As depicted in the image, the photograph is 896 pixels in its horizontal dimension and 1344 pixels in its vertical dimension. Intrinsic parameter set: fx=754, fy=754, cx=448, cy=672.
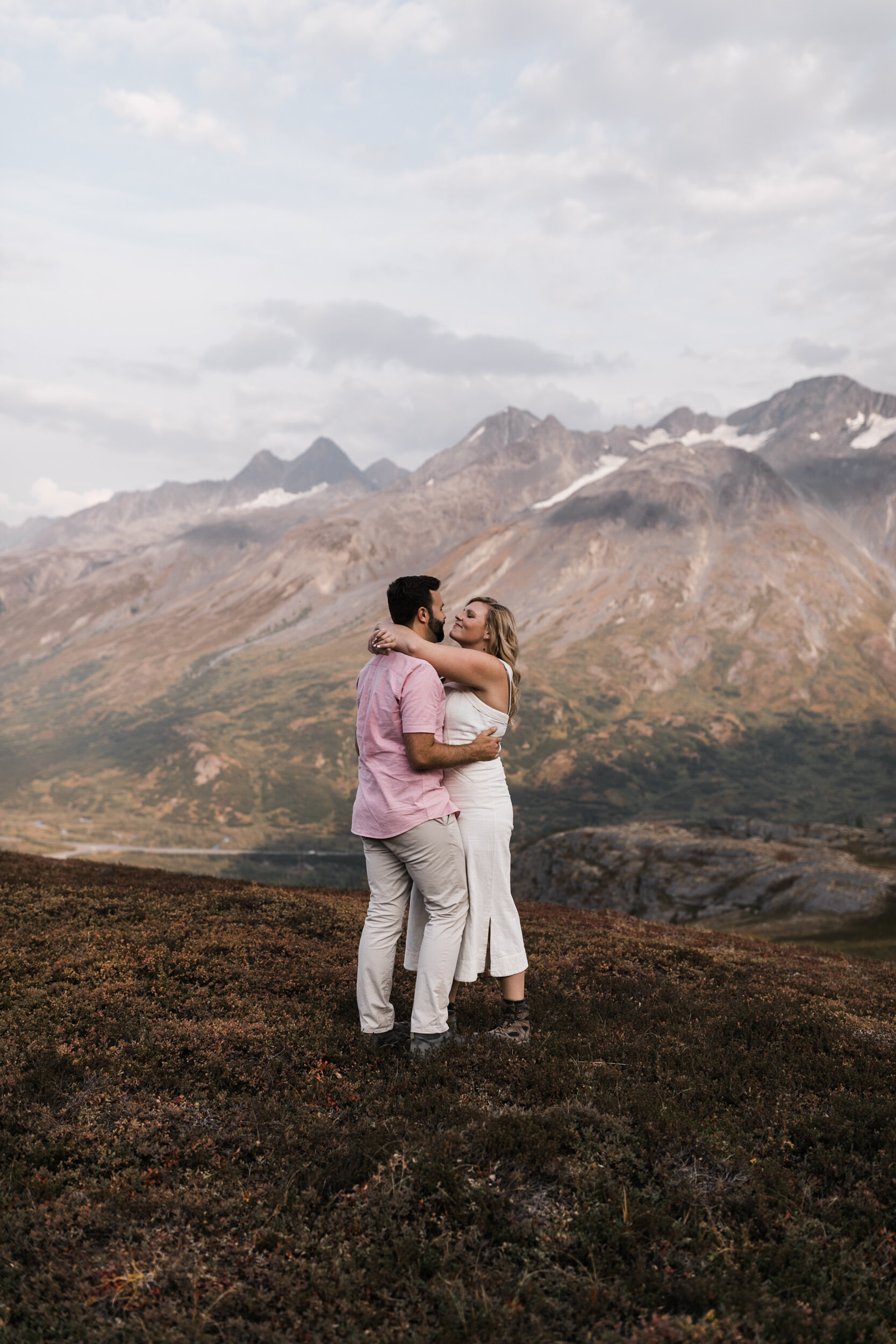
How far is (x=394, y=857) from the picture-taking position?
8.99 metres

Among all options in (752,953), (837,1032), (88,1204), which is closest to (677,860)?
(752,953)

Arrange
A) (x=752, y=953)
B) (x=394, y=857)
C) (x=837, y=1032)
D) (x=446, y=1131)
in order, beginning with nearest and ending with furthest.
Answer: (x=446, y=1131) → (x=394, y=857) → (x=837, y=1032) → (x=752, y=953)

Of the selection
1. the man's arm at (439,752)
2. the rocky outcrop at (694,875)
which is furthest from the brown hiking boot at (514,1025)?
the rocky outcrop at (694,875)

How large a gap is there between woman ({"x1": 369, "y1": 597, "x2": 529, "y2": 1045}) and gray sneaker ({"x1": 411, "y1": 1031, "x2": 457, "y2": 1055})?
692mm

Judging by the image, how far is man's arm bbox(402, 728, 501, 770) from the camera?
8.53m

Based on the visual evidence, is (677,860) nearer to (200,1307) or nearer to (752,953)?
(752,953)

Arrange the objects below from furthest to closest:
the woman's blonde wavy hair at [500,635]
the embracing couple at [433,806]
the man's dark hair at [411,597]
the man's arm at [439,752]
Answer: the woman's blonde wavy hair at [500,635] < the man's dark hair at [411,597] < the embracing couple at [433,806] < the man's arm at [439,752]

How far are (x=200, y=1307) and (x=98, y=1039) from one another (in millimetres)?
4771

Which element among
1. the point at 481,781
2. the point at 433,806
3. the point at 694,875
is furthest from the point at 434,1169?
the point at 694,875

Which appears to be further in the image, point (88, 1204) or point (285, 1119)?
point (285, 1119)

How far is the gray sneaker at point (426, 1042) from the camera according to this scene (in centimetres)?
889

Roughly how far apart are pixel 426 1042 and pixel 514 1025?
1414mm

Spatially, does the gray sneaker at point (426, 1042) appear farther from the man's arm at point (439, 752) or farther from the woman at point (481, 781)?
the man's arm at point (439, 752)

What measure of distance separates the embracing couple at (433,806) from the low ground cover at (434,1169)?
3.15 feet
